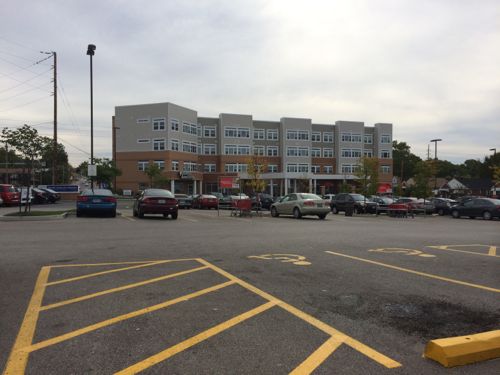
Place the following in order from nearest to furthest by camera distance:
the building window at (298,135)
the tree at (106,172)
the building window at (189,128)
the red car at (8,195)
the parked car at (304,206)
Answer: the parked car at (304,206)
the red car at (8,195)
the tree at (106,172)
the building window at (189,128)
the building window at (298,135)

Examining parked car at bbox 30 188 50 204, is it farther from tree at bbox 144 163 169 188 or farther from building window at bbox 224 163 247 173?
building window at bbox 224 163 247 173

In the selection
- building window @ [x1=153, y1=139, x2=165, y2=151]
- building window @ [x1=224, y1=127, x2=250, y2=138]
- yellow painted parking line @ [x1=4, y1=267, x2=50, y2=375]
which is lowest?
yellow painted parking line @ [x1=4, y1=267, x2=50, y2=375]

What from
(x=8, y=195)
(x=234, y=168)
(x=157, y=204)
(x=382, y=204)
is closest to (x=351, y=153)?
(x=234, y=168)

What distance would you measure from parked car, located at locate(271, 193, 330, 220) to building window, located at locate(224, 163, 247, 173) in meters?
53.9

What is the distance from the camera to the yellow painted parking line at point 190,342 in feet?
11.6

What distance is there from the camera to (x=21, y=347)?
397 cm

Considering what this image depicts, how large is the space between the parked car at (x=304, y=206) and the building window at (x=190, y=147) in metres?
50.8

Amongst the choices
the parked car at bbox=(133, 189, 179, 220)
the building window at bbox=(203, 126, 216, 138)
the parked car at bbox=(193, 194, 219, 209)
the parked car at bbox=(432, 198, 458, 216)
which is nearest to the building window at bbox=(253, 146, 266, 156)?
the building window at bbox=(203, 126, 216, 138)

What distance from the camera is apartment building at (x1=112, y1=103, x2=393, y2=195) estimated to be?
230ft

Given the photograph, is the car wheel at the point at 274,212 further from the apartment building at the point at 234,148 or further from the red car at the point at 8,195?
the apartment building at the point at 234,148

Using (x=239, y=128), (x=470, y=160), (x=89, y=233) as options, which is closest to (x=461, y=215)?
(x=89, y=233)

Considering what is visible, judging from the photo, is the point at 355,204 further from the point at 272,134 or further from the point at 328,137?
the point at 328,137

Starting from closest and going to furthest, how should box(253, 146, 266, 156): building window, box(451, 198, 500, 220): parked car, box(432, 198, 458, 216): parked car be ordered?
box(451, 198, 500, 220): parked car
box(432, 198, 458, 216): parked car
box(253, 146, 266, 156): building window

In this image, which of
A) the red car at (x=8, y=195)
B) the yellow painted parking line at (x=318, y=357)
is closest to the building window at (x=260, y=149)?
the red car at (x=8, y=195)
